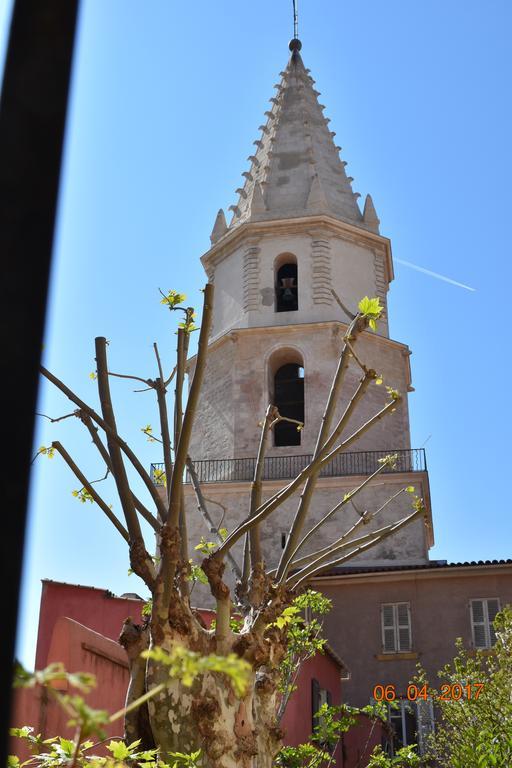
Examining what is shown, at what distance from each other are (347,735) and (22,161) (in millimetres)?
20960

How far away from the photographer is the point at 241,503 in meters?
28.0

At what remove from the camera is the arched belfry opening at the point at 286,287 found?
31219 mm

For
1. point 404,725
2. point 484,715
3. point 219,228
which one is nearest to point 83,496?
point 484,715

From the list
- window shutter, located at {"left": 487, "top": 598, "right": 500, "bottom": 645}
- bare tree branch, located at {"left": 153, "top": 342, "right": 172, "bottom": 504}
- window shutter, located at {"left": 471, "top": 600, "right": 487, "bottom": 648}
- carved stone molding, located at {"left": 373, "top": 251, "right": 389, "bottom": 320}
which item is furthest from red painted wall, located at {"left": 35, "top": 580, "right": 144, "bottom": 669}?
carved stone molding, located at {"left": 373, "top": 251, "right": 389, "bottom": 320}

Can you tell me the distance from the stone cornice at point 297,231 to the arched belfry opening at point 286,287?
835 mm

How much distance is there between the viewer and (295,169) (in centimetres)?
3388

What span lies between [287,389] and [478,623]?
31.2ft

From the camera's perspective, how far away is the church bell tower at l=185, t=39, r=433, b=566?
27906mm

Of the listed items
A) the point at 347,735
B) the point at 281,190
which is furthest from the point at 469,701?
the point at 281,190

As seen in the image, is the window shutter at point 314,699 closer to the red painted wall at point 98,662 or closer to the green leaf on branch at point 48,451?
the red painted wall at point 98,662

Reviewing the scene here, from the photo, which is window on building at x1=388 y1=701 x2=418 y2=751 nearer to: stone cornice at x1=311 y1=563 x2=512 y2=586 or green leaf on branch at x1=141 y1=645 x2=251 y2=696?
stone cornice at x1=311 y1=563 x2=512 y2=586

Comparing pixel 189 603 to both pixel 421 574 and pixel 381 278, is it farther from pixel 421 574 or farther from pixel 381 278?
pixel 381 278

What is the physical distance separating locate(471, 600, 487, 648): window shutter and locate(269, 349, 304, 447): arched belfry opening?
25.3 feet

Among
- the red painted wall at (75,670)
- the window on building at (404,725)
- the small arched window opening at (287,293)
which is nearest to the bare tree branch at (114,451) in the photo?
the red painted wall at (75,670)
